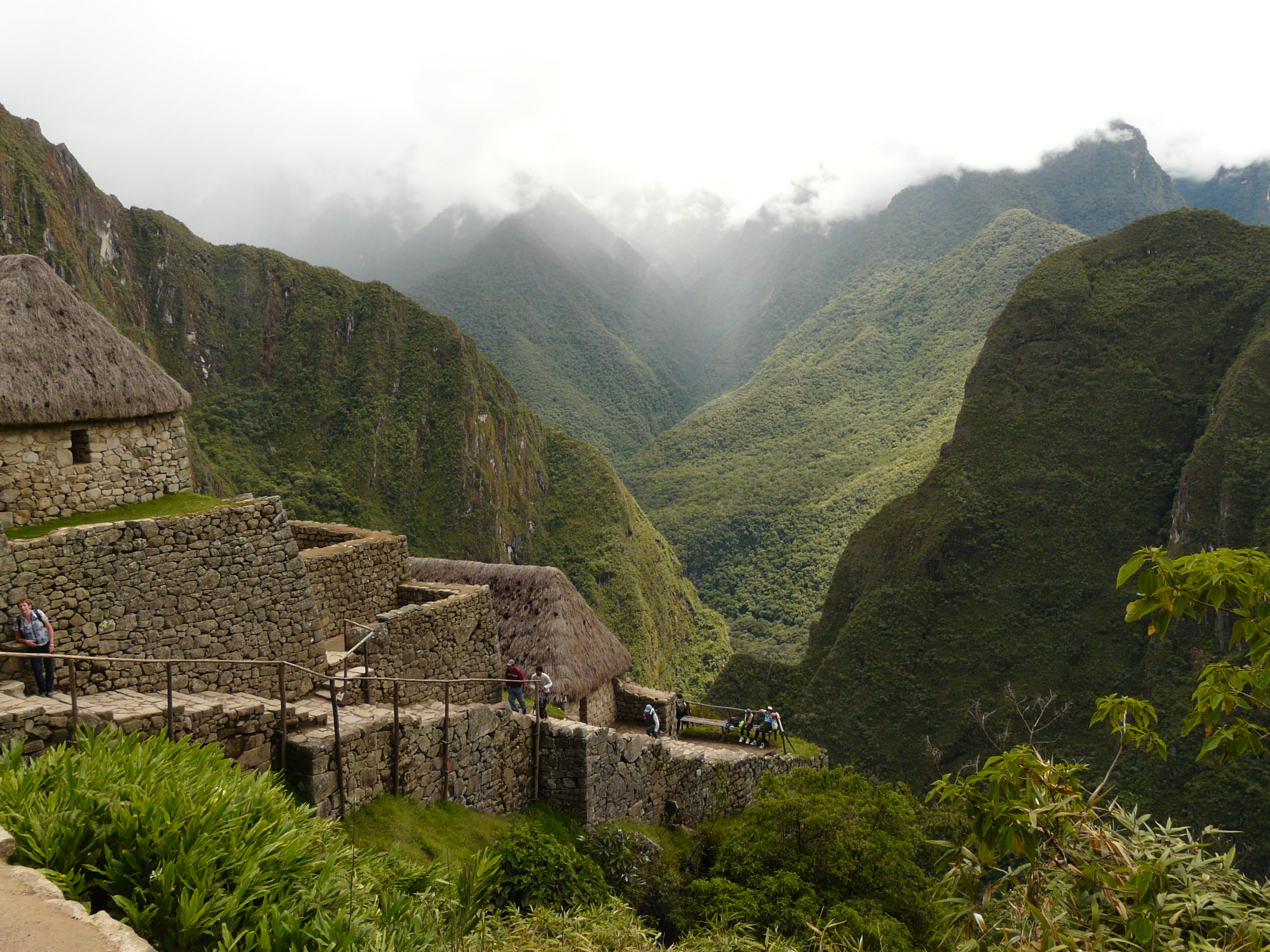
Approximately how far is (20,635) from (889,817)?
1089cm

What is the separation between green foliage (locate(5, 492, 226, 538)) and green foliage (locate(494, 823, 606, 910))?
510 cm

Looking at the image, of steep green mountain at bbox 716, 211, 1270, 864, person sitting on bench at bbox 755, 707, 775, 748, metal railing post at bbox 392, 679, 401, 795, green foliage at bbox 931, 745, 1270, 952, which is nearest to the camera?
green foliage at bbox 931, 745, 1270, 952

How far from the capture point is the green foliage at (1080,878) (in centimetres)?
393

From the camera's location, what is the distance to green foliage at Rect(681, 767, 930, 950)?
31.6 feet

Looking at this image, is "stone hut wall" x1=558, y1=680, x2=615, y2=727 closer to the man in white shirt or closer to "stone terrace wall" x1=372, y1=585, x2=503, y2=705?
the man in white shirt

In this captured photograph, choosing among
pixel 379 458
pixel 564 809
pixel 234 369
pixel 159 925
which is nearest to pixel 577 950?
pixel 159 925

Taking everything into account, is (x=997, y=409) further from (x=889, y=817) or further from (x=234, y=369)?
(x=234, y=369)

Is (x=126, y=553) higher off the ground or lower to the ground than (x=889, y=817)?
higher

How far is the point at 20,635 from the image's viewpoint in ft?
22.7

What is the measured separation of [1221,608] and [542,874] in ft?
23.5

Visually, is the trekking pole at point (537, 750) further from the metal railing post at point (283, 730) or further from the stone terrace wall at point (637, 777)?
the metal railing post at point (283, 730)

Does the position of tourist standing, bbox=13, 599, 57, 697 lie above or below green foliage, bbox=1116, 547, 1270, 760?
below

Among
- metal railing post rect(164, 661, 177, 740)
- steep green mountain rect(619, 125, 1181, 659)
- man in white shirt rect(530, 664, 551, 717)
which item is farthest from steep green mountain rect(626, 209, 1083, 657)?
metal railing post rect(164, 661, 177, 740)

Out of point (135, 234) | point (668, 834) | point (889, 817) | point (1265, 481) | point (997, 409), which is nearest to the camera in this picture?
point (889, 817)
